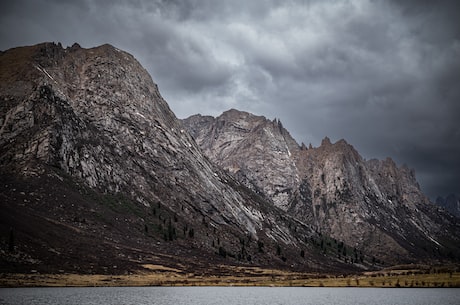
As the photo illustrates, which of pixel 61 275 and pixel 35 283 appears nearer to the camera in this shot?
pixel 35 283

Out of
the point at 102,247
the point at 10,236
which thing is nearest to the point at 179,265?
the point at 102,247

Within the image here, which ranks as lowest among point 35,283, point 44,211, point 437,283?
point 35,283

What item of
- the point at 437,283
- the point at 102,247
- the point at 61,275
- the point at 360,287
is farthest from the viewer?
the point at 102,247

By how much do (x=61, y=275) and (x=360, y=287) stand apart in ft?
288

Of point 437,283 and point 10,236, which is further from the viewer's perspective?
point 10,236

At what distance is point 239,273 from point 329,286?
71507 mm

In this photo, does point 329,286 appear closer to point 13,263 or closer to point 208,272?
point 208,272

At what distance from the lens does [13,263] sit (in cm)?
12500

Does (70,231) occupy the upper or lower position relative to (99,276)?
upper

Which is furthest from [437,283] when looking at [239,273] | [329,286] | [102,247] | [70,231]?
[70,231]

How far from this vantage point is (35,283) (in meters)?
110

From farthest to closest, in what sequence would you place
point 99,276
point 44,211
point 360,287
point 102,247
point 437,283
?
point 44,211, point 102,247, point 99,276, point 360,287, point 437,283

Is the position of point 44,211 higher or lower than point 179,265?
higher

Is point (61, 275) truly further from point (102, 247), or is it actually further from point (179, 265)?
point (179, 265)
